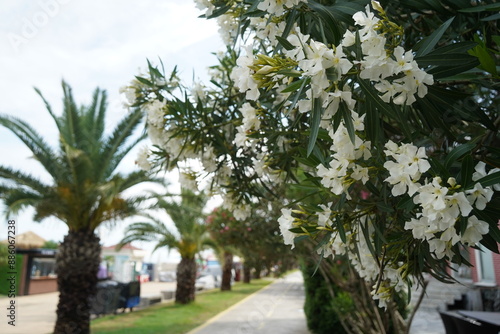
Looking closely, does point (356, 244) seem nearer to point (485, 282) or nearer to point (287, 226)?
point (287, 226)

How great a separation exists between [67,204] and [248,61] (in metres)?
9.39

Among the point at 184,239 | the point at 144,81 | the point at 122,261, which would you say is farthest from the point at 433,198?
the point at 122,261

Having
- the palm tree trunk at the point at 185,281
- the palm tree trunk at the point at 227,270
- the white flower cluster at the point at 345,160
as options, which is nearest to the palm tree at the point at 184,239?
the palm tree trunk at the point at 185,281

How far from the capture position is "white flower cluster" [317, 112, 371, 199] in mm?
1395

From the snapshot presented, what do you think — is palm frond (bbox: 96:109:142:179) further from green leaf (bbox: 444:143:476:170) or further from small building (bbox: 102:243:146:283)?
small building (bbox: 102:243:146:283)

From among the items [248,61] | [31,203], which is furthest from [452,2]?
[31,203]

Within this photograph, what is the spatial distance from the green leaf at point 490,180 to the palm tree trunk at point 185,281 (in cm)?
1799

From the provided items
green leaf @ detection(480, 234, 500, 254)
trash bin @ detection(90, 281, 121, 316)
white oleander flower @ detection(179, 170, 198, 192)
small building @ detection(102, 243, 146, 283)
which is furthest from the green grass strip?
small building @ detection(102, 243, 146, 283)

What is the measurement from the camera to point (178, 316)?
13930mm

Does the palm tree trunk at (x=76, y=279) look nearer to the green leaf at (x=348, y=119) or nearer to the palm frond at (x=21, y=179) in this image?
the palm frond at (x=21, y=179)

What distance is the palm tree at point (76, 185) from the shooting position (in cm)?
909

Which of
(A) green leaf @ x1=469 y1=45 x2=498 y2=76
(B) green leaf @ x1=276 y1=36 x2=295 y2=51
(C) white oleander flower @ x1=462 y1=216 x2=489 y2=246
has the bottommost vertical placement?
(C) white oleander flower @ x1=462 y1=216 x2=489 y2=246

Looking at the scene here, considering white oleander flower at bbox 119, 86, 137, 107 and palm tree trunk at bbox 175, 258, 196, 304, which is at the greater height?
white oleander flower at bbox 119, 86, 137, 107

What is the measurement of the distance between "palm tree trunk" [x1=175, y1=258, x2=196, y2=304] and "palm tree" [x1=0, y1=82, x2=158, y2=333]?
27.1ft
